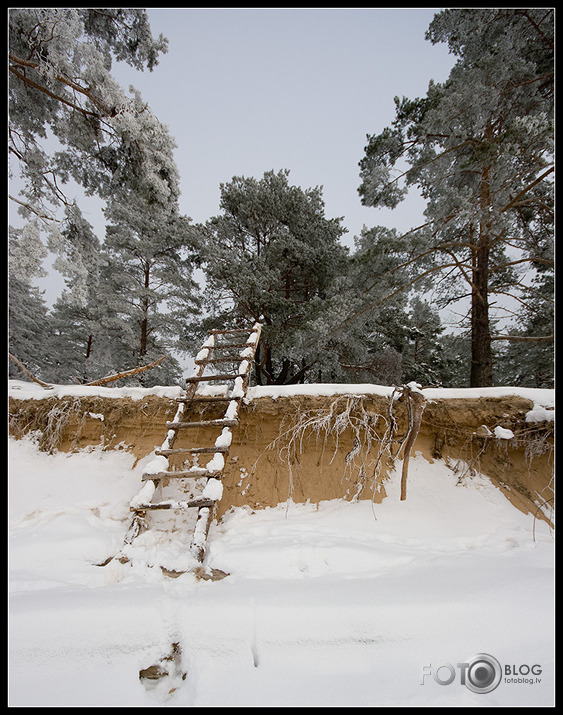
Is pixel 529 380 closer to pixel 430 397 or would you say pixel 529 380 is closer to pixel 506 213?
pixel 506 213

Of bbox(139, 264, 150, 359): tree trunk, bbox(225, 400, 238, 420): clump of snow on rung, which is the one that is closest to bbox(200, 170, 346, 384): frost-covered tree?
bbox(139, 264, 150, 359): tree trunk

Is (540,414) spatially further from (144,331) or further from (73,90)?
(144,331)

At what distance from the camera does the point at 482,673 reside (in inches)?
60.7

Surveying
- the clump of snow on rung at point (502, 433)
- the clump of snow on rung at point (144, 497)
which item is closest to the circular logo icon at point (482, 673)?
the clump of snow on rung at point (502, 433)

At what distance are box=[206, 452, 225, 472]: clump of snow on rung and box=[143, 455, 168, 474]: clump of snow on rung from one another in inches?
20.6

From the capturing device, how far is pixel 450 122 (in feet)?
19.5

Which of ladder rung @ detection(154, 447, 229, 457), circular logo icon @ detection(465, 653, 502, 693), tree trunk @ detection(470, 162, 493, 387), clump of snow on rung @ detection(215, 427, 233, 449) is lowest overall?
circular logo icon @ detection(465, 653, 502, 693)

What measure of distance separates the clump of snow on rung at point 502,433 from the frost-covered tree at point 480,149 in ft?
12.0

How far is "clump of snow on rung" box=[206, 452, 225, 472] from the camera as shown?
290 cm

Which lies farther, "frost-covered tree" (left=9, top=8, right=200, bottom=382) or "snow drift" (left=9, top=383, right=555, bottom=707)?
"frost-covered tree" (left=9, top=8, right=200, bottom=382)

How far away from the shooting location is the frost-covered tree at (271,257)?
9.74 m

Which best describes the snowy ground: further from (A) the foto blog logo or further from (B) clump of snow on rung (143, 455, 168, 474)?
(B) clump of snow on rung (143, 455, 168, 474)

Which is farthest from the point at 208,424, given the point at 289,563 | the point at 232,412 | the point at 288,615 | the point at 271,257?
the point at 271,257

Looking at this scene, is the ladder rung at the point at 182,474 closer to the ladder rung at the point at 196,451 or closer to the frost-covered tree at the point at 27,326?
the ladder rung at the point at 196,451
